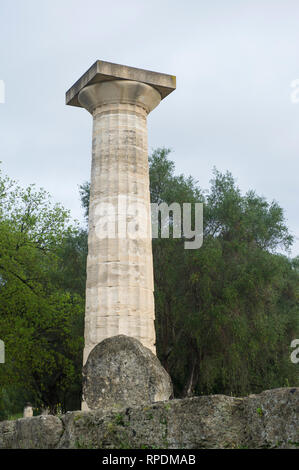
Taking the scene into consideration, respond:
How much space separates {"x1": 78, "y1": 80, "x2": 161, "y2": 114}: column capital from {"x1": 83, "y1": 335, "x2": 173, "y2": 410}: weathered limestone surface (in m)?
10.9

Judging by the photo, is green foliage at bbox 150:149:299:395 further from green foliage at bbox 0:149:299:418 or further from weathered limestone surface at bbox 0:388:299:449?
weathered limestone surface at bbox 0:388:299:449

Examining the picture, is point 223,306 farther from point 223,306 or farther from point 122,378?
point 122,378

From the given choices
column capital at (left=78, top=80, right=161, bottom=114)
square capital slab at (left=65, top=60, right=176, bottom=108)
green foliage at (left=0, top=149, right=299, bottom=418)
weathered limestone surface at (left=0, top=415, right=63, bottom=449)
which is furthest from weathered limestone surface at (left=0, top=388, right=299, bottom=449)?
green foliage at (left=0, top=149, right=299, bottom=418)

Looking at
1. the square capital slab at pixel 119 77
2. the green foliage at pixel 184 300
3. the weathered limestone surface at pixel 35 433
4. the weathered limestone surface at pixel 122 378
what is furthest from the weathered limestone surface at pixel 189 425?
the green foliage at pixel 184 300

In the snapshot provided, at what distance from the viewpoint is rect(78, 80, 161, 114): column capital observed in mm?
15086

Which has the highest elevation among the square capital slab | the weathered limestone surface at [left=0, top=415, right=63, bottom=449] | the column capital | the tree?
the square capital slab

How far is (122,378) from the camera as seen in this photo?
518 cm

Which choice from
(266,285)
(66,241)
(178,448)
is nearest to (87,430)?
(178,448)

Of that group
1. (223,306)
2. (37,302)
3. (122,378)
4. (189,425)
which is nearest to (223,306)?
(223,306)

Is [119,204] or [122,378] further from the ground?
[119,204]

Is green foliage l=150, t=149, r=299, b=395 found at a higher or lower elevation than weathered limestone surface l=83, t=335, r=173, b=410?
higher

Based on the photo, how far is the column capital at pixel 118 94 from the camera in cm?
1509

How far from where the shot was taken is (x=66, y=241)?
25.9 m

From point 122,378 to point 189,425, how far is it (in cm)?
159
